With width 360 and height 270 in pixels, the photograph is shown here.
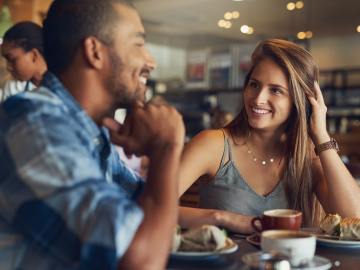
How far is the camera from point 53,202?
0.72 meters

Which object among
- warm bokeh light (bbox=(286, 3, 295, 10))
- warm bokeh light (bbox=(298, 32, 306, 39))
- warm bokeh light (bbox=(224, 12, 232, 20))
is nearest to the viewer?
warm bokeh light (bbox=(286, 3, 295, 10))

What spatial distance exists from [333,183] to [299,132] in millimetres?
282

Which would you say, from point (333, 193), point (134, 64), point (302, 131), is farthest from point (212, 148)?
point (134, 64)

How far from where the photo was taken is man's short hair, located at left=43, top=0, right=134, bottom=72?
95cm

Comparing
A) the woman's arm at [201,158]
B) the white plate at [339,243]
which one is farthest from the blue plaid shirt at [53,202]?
the woman's arm at [201,158]

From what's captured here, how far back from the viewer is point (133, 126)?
933 mm

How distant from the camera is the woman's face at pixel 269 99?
177 cm

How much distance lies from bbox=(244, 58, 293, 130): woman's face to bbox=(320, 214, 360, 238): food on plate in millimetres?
649

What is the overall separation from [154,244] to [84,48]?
496 millimetres

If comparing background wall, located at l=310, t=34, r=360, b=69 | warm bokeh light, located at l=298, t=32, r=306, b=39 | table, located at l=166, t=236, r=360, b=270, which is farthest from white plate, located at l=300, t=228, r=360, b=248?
background wall, located at l=310, t=34, r=360, b=69

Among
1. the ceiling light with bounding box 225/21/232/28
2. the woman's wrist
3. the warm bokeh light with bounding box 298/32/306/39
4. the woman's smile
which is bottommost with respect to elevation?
the woman's wrist

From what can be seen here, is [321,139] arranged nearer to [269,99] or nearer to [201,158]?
[269,99]

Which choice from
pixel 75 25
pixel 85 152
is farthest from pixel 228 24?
pixel 85 152

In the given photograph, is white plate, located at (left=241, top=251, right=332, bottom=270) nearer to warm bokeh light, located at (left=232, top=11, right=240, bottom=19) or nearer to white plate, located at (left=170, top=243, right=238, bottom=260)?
white plate, located at (left=170, top=243, right=238, bottom=260)
